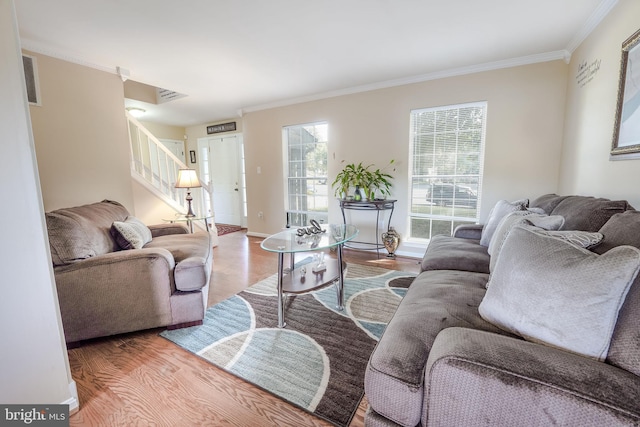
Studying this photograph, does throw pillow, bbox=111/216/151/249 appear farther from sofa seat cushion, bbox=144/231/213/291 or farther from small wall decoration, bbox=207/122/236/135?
small wall decoration, bbox=207/122/236/135

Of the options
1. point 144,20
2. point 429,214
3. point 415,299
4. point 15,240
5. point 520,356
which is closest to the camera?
point 520,356

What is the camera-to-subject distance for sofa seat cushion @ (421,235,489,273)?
1.93 meters

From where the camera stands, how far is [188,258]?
2121mm

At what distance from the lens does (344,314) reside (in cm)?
217

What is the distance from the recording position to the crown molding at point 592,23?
1.95m

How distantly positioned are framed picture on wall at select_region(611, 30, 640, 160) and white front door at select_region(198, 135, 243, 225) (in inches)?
212

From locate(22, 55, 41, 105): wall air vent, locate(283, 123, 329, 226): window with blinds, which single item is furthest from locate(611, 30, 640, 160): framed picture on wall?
locate(22, 55, 41, 105): wall air vent

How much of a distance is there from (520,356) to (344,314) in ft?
4.84

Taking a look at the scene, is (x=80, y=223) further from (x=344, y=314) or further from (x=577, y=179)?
(x=577, y=179)

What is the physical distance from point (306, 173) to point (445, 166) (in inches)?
84.9

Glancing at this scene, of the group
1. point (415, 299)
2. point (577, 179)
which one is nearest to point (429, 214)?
point (577, 179)

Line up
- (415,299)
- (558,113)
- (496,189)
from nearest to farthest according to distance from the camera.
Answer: (415,299) → (558,113) → (496,189)

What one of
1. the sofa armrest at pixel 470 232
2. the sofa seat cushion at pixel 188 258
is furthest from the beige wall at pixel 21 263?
the sofa armrest at pixel 470 232

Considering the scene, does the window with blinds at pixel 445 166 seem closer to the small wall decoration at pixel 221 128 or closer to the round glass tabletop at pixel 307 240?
the round glass tabletop at pixel 307 240
